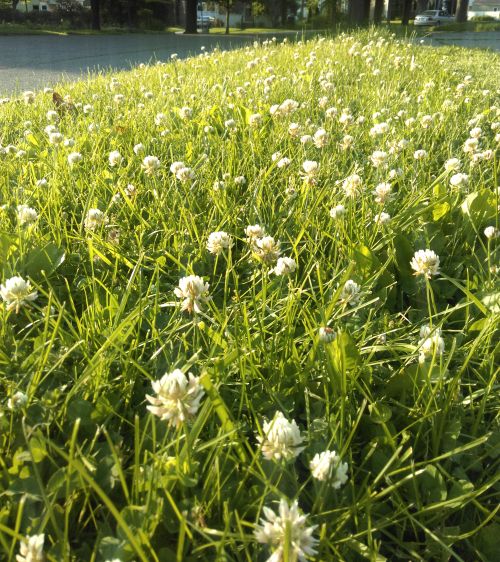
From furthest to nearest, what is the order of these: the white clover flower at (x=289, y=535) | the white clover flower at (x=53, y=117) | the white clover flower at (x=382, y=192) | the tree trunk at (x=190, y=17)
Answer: the tree trunk at (x=190, y=17) → the white clover flower at (x=53, y=117) → the white clover flower at (x=382, y=192) → the white clover flower at (x=289, y=535)

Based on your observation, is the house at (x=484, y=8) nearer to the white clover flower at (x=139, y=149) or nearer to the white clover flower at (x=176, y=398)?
the white clover flower at (x=139, y=149)

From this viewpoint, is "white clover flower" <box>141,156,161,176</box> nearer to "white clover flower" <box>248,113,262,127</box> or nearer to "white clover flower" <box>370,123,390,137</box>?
"white clover flower" <box>248,113,262,127</box>

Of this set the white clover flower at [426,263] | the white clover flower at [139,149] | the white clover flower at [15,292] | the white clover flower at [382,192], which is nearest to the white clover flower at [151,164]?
the white clover flower at [139,149]

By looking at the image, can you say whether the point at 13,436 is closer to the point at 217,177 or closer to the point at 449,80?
the point at 217,177

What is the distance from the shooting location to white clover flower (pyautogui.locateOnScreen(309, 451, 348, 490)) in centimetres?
89

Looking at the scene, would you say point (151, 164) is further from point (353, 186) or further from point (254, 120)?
point (254, 120)

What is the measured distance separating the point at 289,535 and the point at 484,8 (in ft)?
289

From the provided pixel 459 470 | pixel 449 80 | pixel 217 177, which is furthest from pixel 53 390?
pixel 449 80

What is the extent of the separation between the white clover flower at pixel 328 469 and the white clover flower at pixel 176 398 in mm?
218

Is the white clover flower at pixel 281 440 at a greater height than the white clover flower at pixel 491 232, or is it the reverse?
the white clover flower at pixel 491 232

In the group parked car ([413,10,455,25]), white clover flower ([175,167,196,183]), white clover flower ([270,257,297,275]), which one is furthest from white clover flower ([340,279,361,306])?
parked car ([413,10,455,25])

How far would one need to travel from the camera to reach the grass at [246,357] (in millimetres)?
900

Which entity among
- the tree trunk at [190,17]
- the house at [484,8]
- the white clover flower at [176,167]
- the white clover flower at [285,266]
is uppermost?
the house at [484,8]

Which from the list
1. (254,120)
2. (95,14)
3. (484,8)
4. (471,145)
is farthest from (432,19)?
(471,145)
